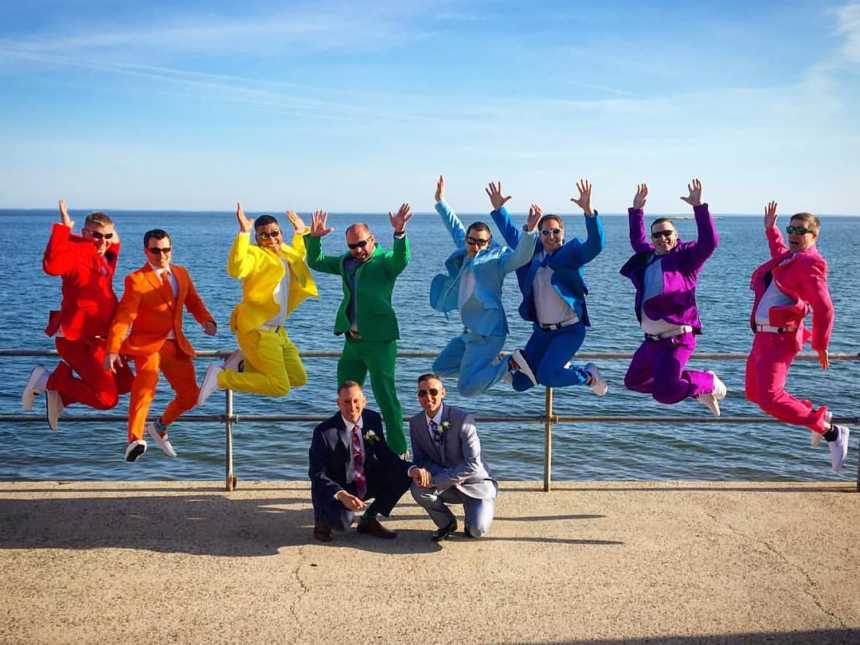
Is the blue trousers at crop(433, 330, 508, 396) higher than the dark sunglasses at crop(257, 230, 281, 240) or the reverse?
the reverse

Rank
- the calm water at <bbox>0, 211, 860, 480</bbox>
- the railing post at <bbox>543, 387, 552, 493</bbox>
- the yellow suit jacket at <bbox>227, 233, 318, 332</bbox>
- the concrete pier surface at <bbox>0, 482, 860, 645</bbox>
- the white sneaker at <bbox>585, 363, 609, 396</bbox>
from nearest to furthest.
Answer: the concrete pier surface at <bbox>0, 482, 860, 645</bbox>, the yellow suit jacket at <bbox>227, 233, 318, 332</bbox>, the white sneaker at <bbox>585, 363, 609, 396</bbox>, the railing post at <bbox>543, 387, 552, 493</bbox>, the calm water at <bbox>0, 211, 860, 480</bbox>

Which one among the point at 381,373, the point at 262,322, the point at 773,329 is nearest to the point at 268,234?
the point at 262,322

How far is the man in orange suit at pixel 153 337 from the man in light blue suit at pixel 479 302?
1.79 m

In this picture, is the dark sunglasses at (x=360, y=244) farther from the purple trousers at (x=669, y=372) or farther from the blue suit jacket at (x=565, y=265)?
the purple trousers at (x=669, y=372)

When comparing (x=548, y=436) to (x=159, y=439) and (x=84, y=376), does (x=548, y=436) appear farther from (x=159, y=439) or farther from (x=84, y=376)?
(x=84, y=376)

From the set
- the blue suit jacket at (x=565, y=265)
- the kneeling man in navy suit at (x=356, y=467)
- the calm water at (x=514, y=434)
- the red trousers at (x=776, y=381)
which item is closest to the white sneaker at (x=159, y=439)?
the kneeling man in navy suit at (x=356, y=467)

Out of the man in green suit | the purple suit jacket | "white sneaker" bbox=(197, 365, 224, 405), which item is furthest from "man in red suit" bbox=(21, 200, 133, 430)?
the purple suit jacket

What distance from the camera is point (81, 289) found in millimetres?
5938

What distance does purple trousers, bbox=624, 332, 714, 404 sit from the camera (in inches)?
244

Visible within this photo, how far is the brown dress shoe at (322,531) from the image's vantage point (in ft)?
18.7

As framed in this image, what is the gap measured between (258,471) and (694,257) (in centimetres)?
957

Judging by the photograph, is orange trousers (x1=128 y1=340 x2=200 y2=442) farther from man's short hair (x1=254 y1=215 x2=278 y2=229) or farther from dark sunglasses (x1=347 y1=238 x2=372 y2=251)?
dark sunglasses (x1=347 y1=238 x2=372 y2=251)

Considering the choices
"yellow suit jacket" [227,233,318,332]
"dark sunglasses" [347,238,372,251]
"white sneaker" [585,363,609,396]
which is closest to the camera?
"yellow suit jacket" [227,233,318,332]

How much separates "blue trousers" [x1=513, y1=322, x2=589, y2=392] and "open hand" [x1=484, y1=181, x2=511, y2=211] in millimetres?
961
